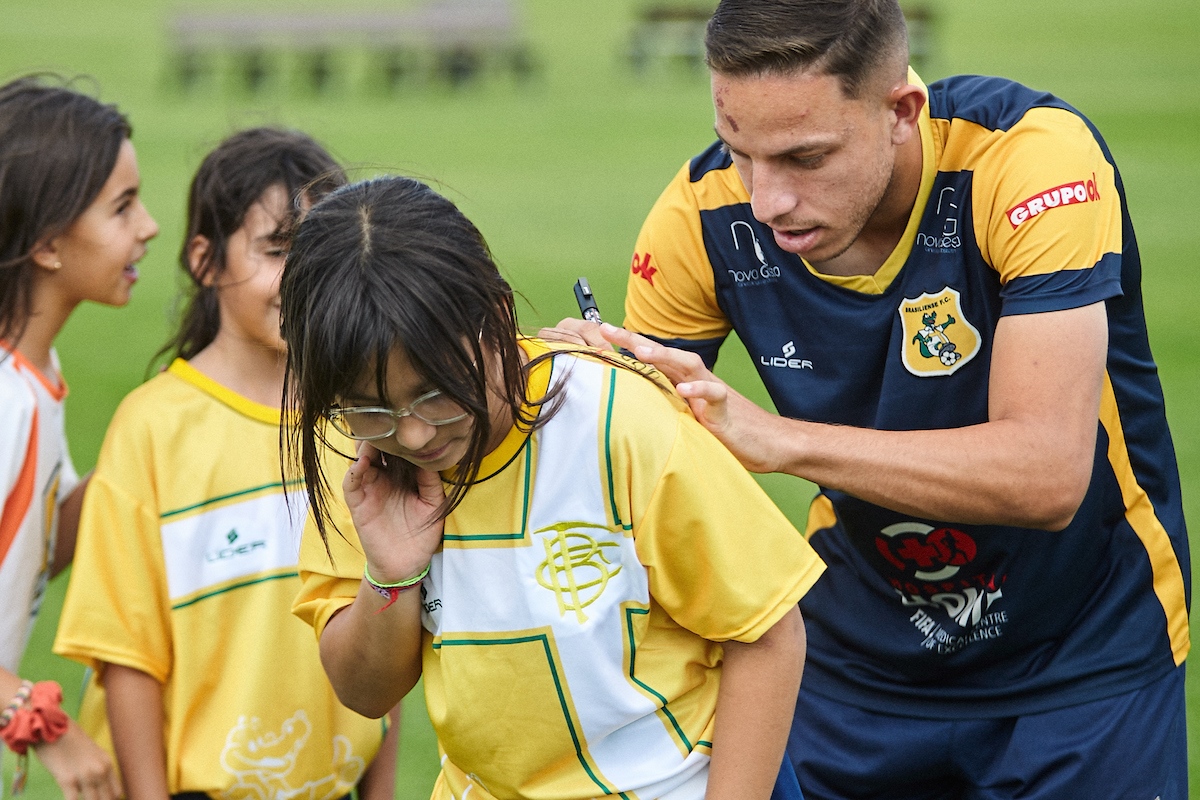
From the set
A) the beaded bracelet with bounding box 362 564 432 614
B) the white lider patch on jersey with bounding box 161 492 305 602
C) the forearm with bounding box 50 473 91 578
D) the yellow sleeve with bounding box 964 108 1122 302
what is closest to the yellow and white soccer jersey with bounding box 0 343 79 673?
the forearm with bounding box 50 473 91 578

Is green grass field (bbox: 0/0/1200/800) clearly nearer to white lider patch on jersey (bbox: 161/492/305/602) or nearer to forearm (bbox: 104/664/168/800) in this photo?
white lider patch on jersey (bbox: 161/492/305/602)

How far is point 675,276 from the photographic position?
9.66 feet

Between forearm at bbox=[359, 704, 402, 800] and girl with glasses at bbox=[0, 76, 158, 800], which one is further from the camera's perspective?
forearm at bbox=[359, 704, 402, 800]

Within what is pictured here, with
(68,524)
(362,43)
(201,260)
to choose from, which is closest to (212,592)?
(68,524)

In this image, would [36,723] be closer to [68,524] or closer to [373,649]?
[68,524]

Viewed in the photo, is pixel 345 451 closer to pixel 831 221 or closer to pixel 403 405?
pixel 403 405

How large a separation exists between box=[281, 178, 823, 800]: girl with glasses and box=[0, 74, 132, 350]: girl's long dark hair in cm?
134

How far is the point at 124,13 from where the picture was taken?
32781 mm

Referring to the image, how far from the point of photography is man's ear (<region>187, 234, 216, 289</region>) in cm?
319

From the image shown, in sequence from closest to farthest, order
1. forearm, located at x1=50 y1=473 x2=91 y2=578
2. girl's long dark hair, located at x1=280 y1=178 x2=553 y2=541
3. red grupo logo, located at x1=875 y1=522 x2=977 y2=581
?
girl's long dark hair, located at x1=280 y1=178 x2=553 y2=541 < red grupo logo, located at x1=875 y1=522 x2=977 y2=581 < forearm, located at x1=50 y1=473 x2=91 y2=578

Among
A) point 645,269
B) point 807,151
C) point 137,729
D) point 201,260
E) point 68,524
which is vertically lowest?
point 137,729

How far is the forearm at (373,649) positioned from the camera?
222 centimetres

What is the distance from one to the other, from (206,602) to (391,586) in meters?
→ 0.99

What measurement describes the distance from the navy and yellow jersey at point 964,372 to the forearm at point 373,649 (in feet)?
3.17
